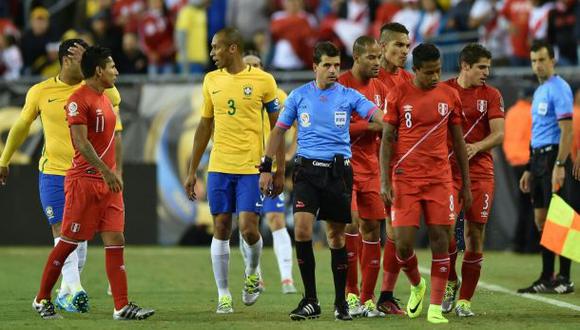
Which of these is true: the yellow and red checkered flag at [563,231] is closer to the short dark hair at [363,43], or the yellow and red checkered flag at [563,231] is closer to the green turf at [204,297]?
the green turf at [204,297]

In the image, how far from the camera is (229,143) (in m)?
12.0

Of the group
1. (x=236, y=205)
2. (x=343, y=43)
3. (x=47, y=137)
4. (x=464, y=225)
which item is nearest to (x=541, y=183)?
(x=464, y=225)

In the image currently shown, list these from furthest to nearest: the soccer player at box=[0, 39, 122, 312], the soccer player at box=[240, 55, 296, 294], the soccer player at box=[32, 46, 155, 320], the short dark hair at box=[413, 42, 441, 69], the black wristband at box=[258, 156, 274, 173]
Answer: the soccer player at box=[240, 55, 296, 294] → the soccer player at box=[0, 39, 122, 312] → the soccer player at box=[32, 46, 155, 320] → the black wristband at box=[258, 156, 274, 173] → the short dark hair at box=[413, 42, 441, 69]

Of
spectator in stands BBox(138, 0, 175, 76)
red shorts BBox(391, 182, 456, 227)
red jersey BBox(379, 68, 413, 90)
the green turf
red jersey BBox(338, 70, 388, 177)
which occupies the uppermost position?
spectator in stands BBox(138, 0, 175, 76)

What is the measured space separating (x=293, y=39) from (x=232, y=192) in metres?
11.2

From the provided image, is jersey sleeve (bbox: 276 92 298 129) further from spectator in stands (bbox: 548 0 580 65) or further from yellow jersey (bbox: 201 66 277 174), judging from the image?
spectator in stands (bbox: 548 0 580 65)

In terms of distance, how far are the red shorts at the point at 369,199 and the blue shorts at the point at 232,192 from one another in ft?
3.04

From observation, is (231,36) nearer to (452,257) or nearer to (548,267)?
(452,257)

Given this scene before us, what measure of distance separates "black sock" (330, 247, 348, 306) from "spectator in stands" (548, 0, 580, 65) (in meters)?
11.8

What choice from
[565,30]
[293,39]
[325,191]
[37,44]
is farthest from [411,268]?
[37,44]

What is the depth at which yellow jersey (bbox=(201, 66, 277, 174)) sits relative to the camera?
12.0 m

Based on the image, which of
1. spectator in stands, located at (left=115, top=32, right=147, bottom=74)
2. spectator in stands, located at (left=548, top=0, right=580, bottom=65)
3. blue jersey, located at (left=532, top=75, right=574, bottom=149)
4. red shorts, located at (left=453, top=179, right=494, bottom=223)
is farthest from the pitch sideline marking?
spectator in stands, located at (left=115, top=32, right=147, bottom=74)

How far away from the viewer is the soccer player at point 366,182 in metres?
11.7

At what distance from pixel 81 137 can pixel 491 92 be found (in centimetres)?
363
